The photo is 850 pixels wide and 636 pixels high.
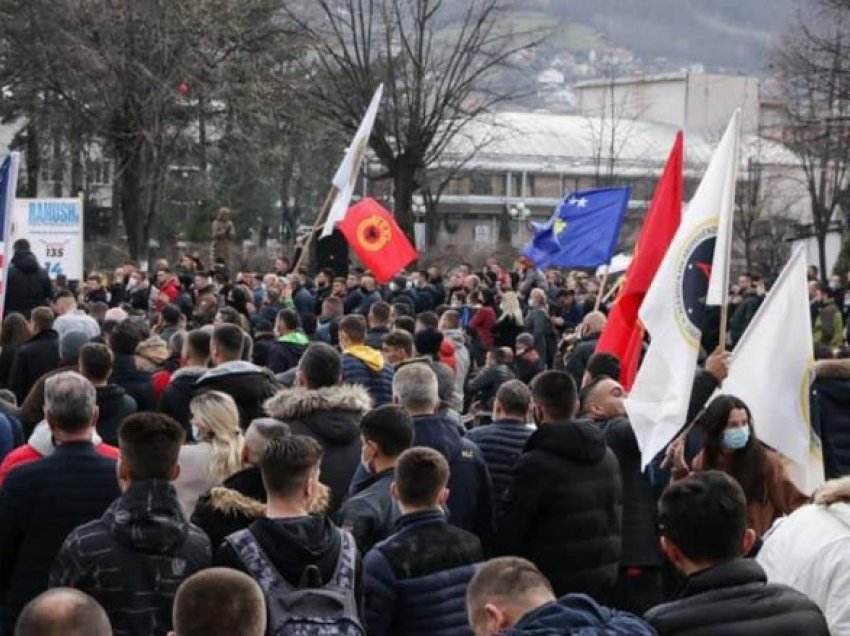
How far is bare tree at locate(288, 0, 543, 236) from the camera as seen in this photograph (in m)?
44.8

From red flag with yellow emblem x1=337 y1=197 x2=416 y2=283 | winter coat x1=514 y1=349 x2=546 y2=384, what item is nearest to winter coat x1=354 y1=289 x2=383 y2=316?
red flag with yellow emblem x1=337 y1=197 x2=416 y2=283

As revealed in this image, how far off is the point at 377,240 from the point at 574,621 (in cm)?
1607

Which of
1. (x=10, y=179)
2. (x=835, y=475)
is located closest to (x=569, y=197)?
(x=10, y=179)

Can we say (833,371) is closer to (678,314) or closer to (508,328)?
(678,314)

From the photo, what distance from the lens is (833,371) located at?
9.30 m

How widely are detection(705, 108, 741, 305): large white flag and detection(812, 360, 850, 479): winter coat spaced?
729mm

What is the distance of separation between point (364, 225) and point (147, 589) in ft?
48.8

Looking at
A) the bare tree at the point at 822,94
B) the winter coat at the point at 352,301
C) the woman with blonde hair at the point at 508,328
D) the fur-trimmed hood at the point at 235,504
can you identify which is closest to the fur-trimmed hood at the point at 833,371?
the fur-trimmed hood at the point at 235,504

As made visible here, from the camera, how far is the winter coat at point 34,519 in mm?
6777

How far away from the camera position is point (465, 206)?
285ft

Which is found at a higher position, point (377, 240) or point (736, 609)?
point (377, 240)

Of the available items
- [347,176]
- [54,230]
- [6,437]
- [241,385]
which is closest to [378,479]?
[241,385]

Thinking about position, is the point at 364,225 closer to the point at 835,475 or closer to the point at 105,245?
the point at 835,475

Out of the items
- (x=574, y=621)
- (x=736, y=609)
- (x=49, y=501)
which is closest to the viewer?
(x=574, y=621)
